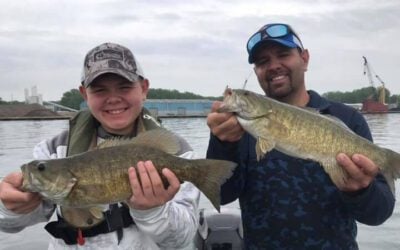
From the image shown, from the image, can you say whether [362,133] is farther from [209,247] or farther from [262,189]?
[209,247]

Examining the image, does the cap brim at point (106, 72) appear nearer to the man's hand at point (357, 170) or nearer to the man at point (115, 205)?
the man at point (115, 205)

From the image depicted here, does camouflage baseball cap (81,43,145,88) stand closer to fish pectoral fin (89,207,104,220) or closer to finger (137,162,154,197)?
finger (137,162,154,197)

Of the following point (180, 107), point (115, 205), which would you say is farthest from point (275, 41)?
point (180, 107)

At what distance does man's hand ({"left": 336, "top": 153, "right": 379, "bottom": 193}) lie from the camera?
12.4 feet

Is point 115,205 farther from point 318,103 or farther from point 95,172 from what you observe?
point 318,103

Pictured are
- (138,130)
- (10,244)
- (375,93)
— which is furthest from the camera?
(375,93)

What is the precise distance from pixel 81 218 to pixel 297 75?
233 cm

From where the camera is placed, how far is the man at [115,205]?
11.7 ft

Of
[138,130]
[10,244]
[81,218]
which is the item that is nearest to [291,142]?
[138,130]

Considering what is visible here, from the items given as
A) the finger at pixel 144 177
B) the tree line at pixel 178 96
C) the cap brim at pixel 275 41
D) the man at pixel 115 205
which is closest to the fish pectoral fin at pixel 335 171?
the man at pixel 115 205

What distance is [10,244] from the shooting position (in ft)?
30.3

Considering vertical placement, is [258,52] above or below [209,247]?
above

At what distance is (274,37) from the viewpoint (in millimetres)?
4539

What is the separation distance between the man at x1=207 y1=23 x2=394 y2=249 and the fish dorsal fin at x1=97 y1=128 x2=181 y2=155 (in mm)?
408
